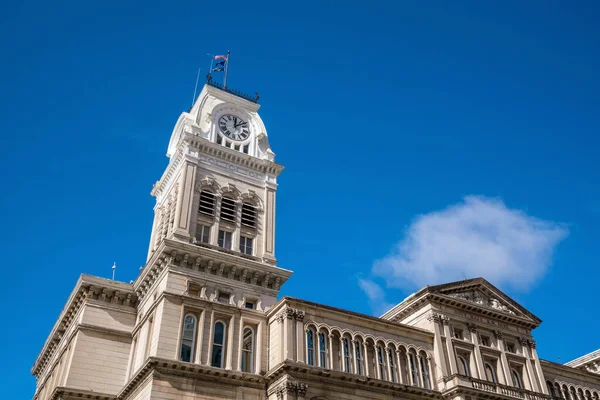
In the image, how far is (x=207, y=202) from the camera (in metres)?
50.9

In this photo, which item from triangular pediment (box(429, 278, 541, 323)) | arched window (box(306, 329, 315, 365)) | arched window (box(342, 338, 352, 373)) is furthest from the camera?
triangular pediment (box(429, 278, 541, 323))

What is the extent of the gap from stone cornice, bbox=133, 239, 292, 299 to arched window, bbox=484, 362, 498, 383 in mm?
18600

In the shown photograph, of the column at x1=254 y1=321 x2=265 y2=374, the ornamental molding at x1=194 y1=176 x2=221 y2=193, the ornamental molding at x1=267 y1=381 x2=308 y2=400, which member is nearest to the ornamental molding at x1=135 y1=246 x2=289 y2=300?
the column at x1=254 y1=321 x2=265 y2=374

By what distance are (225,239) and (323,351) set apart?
12.9m

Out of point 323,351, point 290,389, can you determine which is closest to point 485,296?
point 323,351

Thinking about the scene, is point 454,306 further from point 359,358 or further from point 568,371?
point 568,371

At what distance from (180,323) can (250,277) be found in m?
7.28

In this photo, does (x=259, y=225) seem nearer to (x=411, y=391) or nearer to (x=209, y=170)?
(x=209, y=170)

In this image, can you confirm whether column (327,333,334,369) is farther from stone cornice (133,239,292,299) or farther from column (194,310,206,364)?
column (194,310,206,364)

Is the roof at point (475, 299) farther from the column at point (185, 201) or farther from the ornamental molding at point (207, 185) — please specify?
the column at point (185, 201)

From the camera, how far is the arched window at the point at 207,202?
50344 millimetres

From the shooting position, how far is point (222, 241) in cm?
4981

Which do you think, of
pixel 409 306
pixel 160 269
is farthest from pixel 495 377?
pixel 160 269

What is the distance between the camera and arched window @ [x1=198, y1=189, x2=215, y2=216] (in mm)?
50344
